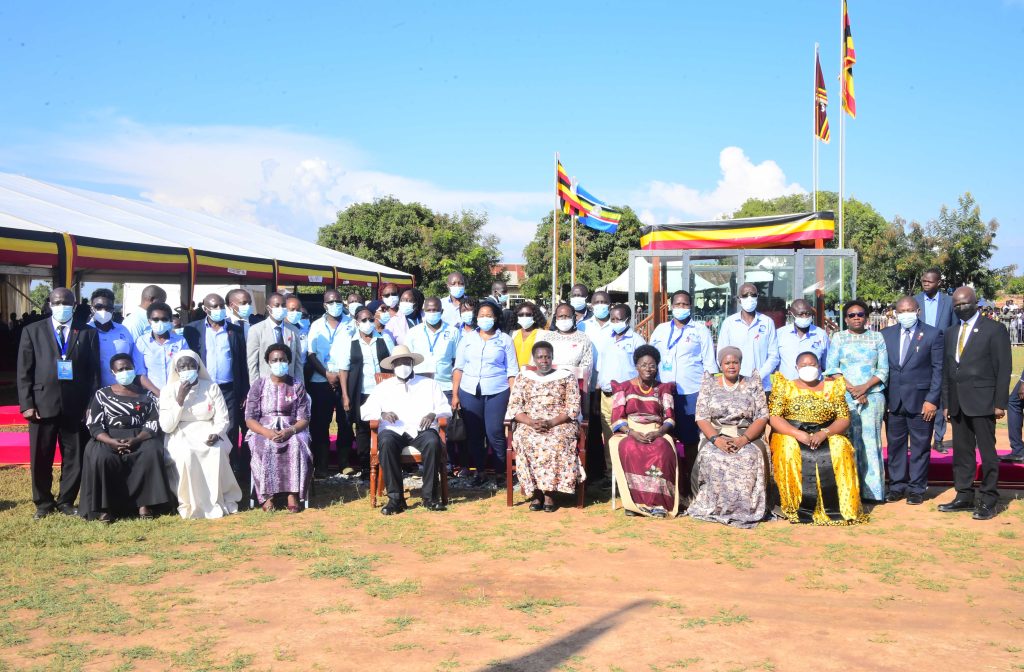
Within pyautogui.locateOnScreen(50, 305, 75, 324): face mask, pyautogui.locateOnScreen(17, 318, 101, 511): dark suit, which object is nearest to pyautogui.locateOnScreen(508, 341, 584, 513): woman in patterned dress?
pyautogui.locateOnScreen(17, 318, 101, 511): dark suit

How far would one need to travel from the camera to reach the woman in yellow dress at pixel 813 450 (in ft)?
22.2

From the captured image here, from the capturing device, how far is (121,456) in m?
6.87

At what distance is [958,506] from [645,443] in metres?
2.62

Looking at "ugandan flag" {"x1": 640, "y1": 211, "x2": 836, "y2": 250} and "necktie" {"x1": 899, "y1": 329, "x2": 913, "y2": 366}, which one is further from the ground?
"ugandan flag" {"x1": 640, "y1": 211, "x2": 836, "y2": 250}

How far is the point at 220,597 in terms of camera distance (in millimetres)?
4938

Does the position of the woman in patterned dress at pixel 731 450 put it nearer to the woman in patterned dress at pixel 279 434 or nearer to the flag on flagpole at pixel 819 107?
the woman in patterned dress at pixel 279 434

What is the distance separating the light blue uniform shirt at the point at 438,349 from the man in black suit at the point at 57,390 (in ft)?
9.40

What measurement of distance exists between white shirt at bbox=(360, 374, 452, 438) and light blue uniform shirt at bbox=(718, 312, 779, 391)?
8.83ft

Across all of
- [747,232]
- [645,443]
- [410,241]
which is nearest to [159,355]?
[645,443]

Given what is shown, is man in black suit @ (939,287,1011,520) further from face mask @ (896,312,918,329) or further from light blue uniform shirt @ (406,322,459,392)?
light blue uniform shirt @ (406,322,459,392)

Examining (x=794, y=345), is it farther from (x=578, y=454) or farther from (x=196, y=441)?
(x=196, y=441)

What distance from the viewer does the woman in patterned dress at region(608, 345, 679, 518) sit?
7.02 meters

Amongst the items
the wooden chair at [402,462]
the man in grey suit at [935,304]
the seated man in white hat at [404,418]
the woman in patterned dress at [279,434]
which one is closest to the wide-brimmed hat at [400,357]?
the seated man in white hat at [404,418]

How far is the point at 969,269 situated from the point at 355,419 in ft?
102
